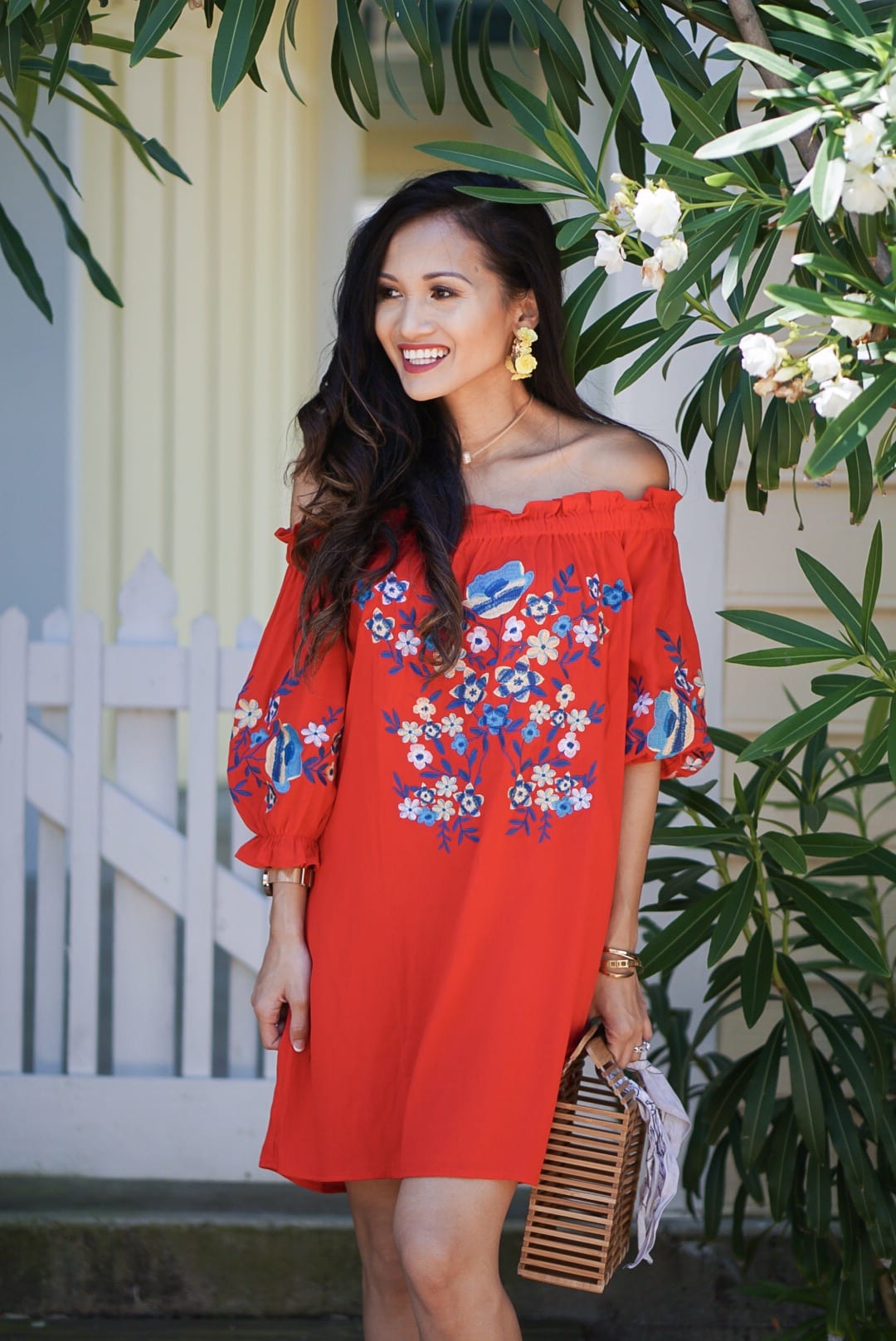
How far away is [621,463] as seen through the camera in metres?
1.95

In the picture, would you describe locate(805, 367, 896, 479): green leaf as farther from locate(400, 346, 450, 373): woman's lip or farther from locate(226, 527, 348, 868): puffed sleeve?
locate(226, 527, 348, 868): puffed sleeve

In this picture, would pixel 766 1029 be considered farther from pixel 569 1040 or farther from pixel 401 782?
pixel 401 782

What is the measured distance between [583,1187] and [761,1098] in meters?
0.56

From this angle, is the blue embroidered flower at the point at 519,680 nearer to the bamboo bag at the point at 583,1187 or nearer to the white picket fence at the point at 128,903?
the bamboo bag at the point at 583,1187

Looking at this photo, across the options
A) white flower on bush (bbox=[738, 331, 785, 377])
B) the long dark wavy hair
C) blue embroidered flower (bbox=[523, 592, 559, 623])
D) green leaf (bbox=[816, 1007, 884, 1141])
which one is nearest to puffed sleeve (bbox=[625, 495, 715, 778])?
blue embroidered flower (bbox=[523, 592, 559, 623])

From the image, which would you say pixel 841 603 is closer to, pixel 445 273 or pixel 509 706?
pixel 509 706

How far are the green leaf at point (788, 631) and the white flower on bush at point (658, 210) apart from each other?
1.59 ft

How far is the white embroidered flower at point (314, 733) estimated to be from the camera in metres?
1.97

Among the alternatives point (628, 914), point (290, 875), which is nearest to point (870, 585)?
point (628, 914)

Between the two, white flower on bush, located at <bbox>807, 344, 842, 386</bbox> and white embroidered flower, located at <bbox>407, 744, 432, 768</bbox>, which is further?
white embroidered flower, located at <bbox>407, 744, 432, 768</bbox>

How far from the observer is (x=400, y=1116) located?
1872 mm

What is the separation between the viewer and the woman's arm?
1885 millimetres

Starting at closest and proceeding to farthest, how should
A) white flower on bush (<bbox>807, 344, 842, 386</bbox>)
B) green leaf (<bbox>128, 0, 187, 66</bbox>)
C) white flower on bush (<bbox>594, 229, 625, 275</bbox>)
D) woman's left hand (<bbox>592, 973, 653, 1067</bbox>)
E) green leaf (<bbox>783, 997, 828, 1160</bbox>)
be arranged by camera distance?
white flower on bush (<bbox>807, 344, 842, 386</bbox>) → white flower on bush (<bbox>594, 229, 625, 275</bbox>) → green leaf (<bbox>128, 0, 187, 66</bbox>) → woman's left hand (<bbox>592, 973, 653, 1067</bbox>) → green leaf (<bbox>783, 997, 828, 1160</bbox>)

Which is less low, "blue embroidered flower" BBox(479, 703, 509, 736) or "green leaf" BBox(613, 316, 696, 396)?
"green leaf" BBox(613, 316, 696, 396)
